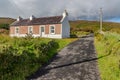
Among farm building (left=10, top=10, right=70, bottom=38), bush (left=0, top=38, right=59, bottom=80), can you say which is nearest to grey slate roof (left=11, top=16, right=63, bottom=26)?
farm building (left=10, top=10, right=70, bottom=38)

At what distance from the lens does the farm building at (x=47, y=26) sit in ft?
135

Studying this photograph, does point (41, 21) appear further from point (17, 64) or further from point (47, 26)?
point (17, 64)

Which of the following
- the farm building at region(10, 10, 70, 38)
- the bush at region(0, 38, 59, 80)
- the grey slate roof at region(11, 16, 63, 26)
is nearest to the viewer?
the bush at region(0, 38, 59, 80)

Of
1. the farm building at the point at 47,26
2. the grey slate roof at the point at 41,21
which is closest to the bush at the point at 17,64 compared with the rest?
the farm building at the point at 47,26

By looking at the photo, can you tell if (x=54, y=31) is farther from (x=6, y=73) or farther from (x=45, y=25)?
(x=6, y=73)

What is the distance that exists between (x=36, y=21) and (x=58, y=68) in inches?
1272

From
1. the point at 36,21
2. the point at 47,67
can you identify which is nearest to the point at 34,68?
the point at 47,67

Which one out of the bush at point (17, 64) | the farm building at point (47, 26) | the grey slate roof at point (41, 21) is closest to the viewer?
the bush at point (17, 64)

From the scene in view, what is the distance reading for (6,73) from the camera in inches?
487

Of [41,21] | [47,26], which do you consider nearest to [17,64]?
[47,26]

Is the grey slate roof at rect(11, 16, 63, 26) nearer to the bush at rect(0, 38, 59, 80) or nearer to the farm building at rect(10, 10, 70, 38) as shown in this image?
the farm building at rect(10, 10, 70, 38)

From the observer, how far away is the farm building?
135 ft

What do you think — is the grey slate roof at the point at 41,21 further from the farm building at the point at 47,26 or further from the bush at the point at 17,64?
the bush at the point at 17,64

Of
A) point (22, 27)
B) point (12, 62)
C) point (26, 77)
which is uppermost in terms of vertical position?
point (22, 27)
